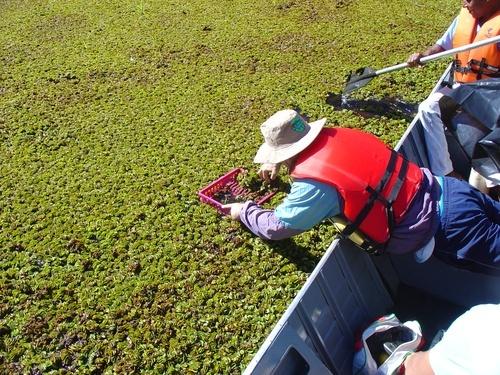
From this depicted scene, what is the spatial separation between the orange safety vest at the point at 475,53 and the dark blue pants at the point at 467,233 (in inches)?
66.4

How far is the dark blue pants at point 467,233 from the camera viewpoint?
3.04m

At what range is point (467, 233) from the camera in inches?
120

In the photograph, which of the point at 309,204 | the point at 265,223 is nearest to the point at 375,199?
the point at 309,204

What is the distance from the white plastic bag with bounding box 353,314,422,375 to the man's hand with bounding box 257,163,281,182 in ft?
4.78

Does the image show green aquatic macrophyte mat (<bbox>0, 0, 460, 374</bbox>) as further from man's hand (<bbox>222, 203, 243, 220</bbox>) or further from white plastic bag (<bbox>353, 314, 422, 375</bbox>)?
white plastic bag (<bbox>353, 314, 422, 375</bbox>)

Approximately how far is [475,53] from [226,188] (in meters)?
2.36

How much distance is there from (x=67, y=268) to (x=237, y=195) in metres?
1.43

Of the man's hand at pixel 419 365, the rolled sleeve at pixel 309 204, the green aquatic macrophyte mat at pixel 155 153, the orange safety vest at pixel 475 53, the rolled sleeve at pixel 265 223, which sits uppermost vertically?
the orange safety vest at pixel 475 53

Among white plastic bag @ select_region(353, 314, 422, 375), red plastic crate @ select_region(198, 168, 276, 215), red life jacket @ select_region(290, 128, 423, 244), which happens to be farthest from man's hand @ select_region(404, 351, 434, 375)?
red plastic crate @ select_region(198, 168, 276, 215)

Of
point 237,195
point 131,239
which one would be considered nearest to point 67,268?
point 131,239

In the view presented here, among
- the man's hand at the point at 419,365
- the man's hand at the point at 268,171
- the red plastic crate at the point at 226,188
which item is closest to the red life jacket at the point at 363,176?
the man's hand at the point at 419,365

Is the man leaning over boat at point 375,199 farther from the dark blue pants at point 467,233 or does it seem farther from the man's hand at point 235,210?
the man's hand at point 235,210

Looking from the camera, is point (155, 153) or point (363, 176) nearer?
point (363, 176)

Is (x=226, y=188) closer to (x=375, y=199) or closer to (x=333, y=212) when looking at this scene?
(x=333, y=212)
